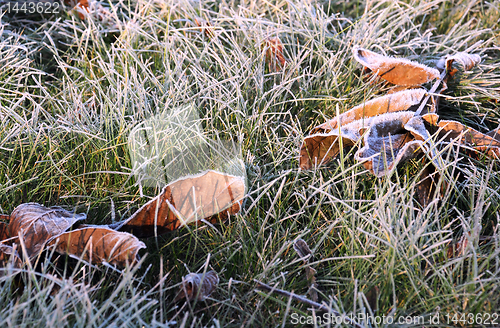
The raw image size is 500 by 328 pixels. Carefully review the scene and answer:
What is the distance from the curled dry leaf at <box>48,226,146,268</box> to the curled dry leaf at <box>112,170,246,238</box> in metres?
0.07

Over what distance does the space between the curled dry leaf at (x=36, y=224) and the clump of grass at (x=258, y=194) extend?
8cm

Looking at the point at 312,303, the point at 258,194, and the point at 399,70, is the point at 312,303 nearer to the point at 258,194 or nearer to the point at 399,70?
the point at 258,194

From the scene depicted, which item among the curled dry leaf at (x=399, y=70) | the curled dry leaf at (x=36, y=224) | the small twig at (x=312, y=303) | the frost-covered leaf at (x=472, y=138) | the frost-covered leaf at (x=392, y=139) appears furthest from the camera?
the curled dry leaf at (x=399, y=70)

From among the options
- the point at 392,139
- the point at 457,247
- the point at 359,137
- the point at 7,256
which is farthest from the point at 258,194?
the point at 7,256

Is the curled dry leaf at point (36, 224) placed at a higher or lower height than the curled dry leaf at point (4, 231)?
higher

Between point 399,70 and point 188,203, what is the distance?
1.02 m

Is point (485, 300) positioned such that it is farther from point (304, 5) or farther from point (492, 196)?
point (304, 5)

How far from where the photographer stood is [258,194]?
4.35 ft

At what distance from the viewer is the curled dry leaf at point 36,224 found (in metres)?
1.11

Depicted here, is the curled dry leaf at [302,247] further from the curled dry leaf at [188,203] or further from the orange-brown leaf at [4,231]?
the orange-brown leaf at [4,231]

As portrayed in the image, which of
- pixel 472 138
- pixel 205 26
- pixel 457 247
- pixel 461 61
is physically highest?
pixel 205 26

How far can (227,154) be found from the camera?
1.46 meters

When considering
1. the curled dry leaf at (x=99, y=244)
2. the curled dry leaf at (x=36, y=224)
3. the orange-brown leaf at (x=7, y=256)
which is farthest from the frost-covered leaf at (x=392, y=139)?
the orange-brown leaf at (x=7, y=256)

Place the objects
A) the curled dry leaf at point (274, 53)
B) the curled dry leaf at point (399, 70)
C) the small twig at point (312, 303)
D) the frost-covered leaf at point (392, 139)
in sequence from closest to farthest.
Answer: the small twig at point (312, 303) → the frost-covered leaf at point (392, 139) → the curled dry leaf at point (399, 70) → the curled dry leaf at point (274, 53)
